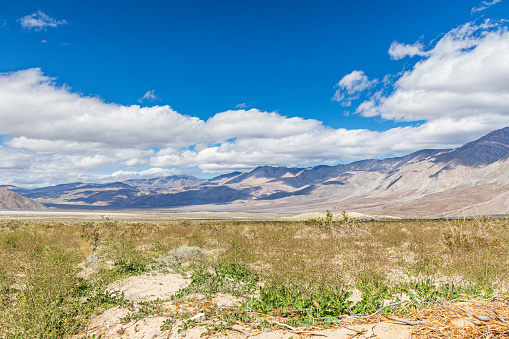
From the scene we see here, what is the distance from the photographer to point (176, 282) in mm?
9406

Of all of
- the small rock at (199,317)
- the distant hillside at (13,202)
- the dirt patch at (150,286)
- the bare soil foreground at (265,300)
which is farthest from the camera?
the distant hillside at (13,202)

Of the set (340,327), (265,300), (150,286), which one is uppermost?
(340,327)

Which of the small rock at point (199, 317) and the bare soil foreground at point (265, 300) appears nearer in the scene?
the bare soil foreground at point (265, 300)

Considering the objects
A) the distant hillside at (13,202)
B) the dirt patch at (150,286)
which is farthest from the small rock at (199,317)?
the distant hillside at (13,202)

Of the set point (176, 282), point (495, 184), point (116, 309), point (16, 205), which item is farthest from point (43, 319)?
point (16, 205)

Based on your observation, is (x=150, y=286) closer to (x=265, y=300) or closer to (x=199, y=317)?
(x=199, y=317)

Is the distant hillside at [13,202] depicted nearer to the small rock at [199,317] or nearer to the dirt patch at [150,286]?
the dirt patch at [150,286]

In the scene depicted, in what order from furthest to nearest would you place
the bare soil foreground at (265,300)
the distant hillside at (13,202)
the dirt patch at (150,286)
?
the distant hillside at (13,202)
the dirt patch at (150,286)
the bare soil foreground at (265,300)

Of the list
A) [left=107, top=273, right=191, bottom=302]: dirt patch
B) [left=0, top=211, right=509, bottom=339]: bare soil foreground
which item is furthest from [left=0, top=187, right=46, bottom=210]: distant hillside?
[left=107, top=273, right=191, bottom=302]: dirt patch

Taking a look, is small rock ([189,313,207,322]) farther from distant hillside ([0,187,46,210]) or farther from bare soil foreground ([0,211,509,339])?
distant hillside ([0,187,46,210])

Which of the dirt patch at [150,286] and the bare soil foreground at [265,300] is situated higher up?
the bare soil foreground at [265,300]

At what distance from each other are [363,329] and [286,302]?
2.16 m

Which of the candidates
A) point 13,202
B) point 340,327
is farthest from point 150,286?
point 13,202

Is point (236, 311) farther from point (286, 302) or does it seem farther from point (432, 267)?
point (432, 267)
